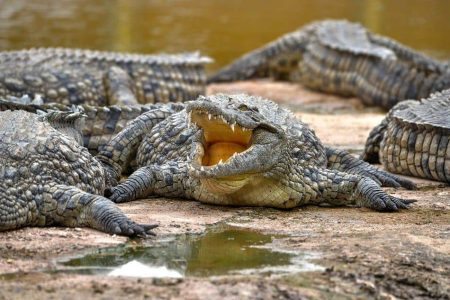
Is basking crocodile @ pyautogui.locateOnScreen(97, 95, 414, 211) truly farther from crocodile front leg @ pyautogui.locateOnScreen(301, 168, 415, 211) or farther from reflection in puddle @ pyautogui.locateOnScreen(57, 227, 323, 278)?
reflection in puddle @ pyautogui.locateOnScreen(57, 227, 323, 278)

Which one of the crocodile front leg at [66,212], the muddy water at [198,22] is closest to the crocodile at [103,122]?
the crocodile front leg at [66,212]

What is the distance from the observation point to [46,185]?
6039mm

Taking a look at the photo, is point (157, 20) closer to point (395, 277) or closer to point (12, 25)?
point (12, 25)

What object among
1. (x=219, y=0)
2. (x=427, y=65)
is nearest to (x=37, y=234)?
(x=427, y=65)

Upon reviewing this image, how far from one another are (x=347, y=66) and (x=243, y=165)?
8231 millimetres

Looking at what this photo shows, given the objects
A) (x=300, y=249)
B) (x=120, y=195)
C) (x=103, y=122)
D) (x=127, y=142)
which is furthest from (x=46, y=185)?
(x=103, y=122)

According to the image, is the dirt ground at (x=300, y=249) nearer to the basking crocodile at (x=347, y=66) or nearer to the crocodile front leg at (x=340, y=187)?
the crocodile front leg at (x=340, y=187)

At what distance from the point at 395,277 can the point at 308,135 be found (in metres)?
2.24

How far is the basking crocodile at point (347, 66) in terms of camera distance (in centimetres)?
1329

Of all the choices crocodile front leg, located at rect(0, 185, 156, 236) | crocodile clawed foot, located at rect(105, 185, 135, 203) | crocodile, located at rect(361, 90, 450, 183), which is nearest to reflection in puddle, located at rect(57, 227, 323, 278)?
crocodile front leg, located at rect(0, 185, 156, 236)

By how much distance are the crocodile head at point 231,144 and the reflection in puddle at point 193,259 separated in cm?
70

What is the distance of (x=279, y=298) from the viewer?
4684 millimetres

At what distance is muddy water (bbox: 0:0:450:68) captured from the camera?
18141 mm

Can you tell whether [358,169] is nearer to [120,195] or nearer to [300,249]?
[120,195]
